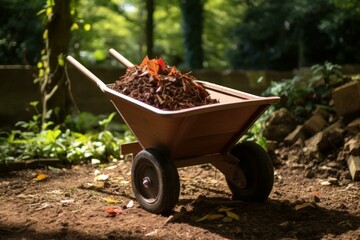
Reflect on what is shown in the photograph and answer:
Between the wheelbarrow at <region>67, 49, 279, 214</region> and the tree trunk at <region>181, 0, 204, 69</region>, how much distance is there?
316 inches

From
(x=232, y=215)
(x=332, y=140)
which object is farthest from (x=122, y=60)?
(x=332, y=140)

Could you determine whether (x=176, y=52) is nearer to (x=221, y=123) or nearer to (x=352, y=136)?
(x=352, y=136)

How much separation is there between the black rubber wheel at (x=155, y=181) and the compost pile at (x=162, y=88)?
1.21ft

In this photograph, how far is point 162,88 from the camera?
141 inches

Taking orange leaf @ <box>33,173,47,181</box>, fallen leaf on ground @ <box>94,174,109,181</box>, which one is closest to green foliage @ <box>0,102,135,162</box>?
orange leaf @ <box>33,173,47,181</box>

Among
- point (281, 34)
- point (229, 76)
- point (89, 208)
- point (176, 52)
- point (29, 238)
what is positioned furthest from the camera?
point (176, 52)

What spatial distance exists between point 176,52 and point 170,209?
13.3 m

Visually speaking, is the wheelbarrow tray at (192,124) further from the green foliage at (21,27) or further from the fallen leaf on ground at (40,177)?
the green foliage at (21,27)

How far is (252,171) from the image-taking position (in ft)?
12.2

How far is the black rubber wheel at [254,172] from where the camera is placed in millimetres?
3648

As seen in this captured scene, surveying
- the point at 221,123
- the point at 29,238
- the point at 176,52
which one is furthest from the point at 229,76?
the point at 176,52

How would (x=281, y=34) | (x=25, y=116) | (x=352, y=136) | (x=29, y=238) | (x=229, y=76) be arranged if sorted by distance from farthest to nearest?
(x=281, y=34) < (x=229, y=76) < (x=25, y=116) < (x=352, y=136) < (x=29, y=238)

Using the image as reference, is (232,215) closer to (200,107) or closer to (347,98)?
(200,107)

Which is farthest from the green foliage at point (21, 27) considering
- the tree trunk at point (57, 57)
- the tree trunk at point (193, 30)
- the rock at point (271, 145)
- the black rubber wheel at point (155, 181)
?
the black rubber wheel at point (155, 181)
